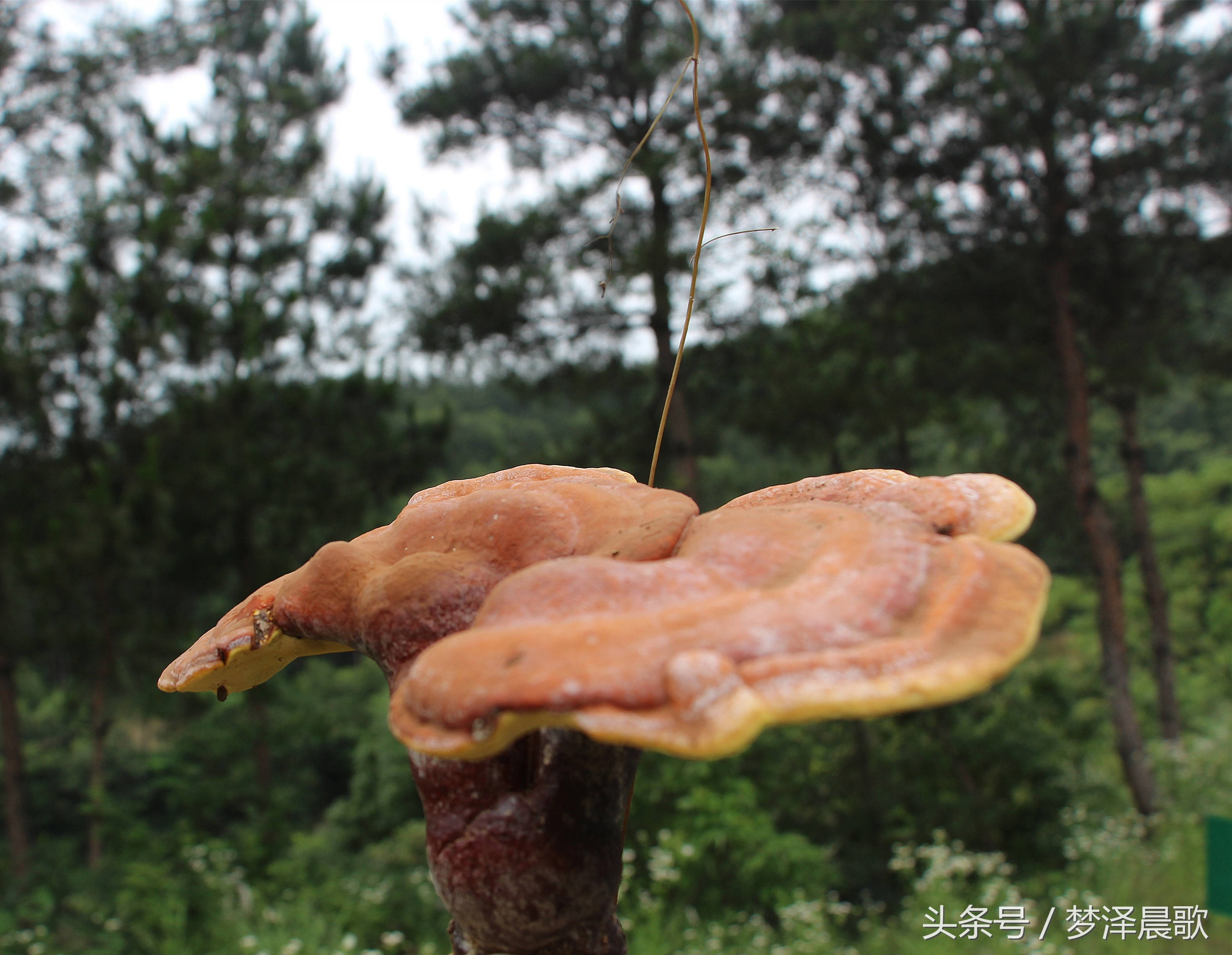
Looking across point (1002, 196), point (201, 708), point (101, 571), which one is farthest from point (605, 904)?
point (1002, 196)

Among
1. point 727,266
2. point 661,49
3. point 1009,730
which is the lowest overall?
point 1009,730

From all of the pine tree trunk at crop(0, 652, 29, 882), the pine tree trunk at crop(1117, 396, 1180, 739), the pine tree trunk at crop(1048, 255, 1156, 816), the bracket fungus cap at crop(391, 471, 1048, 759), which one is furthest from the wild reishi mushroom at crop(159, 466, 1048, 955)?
the pine tree trunk at crop(1117, 396, 1180, 739)

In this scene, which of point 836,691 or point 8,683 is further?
point 8,683

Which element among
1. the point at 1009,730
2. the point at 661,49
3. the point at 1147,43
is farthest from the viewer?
the point at 1009,730

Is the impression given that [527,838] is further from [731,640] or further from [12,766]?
[12,766]

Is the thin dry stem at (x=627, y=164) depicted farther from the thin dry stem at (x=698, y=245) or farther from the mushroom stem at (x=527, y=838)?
the mushroom stem at (x=527, y=838)

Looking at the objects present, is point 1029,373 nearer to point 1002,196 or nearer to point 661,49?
point 1002,196
